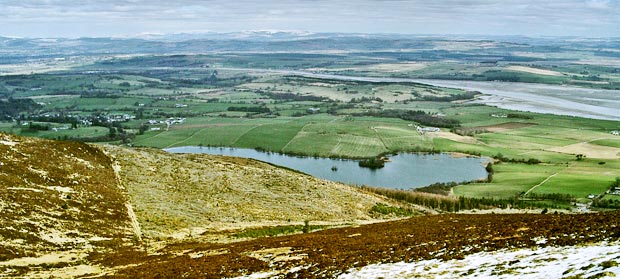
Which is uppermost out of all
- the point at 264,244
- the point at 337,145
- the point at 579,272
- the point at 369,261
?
the point at 579,272

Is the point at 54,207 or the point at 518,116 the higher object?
the point at 54,207

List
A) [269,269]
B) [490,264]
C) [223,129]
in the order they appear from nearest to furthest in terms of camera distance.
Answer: [490,264] < [269,269] < [223,129]

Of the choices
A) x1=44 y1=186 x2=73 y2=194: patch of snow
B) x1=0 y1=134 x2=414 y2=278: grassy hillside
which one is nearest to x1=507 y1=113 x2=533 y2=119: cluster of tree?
x1=0 y1=134 x2=414 y2=278: grassy hillside

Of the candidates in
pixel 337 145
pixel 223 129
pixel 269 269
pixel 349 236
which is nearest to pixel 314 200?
pixel 349 236

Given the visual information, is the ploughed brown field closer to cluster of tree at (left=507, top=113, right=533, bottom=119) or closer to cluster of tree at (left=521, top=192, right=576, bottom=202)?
cluster of tree at (left=521, top=192, right=576, bottom=202)

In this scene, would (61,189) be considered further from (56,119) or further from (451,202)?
(56,119)

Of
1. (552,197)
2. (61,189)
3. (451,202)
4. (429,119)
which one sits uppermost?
(61,189)

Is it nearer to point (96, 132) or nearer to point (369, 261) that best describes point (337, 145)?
point (96, 132)

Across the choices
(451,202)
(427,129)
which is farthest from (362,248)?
(427,129)
